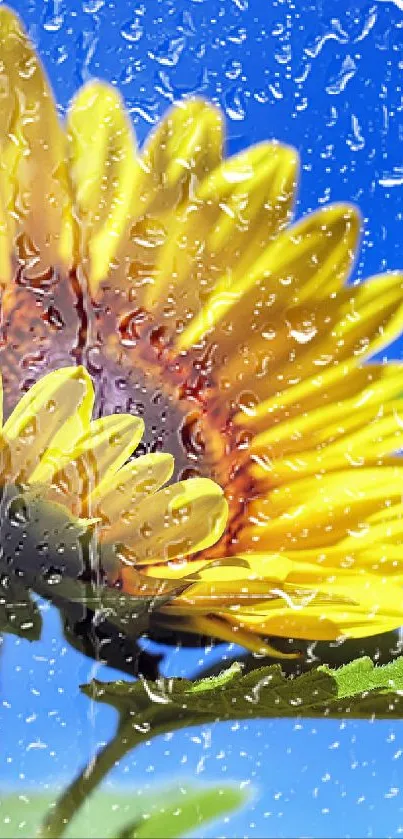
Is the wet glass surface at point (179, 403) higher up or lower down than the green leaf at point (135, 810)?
higher up

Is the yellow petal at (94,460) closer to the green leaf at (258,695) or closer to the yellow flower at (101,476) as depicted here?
the yellow flower at (101,476)

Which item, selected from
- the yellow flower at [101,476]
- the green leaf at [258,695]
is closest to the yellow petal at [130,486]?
the yellow flower at [101,476]

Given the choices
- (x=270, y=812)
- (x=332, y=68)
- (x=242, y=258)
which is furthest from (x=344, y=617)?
(x=332, y=68)

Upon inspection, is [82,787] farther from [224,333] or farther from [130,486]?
[224,333]

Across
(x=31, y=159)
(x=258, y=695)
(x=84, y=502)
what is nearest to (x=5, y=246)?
(x=31, y=159)

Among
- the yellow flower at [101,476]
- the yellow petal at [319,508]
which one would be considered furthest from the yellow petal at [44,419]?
the yellow petal at [319,508]

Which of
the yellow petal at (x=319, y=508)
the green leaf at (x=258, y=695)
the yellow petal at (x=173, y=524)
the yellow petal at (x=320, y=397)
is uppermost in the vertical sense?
the yellow petal at (x=320, y=397)

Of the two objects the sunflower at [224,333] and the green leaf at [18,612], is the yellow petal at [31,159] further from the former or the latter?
the green leaf at [18,612]

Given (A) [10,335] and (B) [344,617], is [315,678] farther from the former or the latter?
(A) [10,335]
